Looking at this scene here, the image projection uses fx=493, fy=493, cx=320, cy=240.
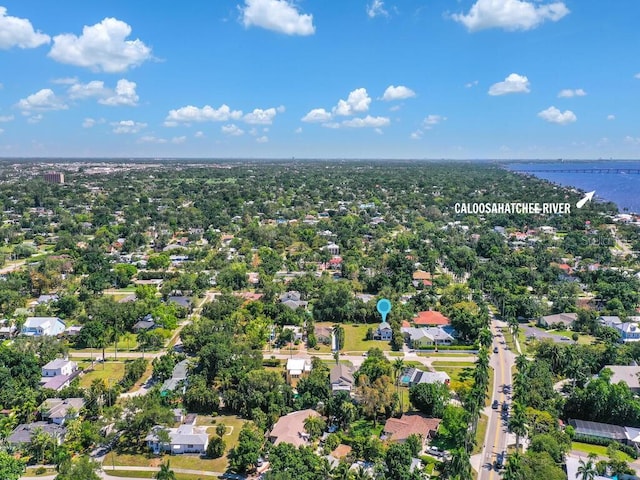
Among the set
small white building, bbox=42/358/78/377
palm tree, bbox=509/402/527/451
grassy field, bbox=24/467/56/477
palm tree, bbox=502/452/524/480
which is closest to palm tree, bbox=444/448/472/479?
palm tree, bbox=502/452/524/480

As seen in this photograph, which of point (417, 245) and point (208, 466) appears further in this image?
point (417, 245)

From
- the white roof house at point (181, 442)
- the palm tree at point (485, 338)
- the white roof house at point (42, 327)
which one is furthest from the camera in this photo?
the white roof house at point (42, 327)

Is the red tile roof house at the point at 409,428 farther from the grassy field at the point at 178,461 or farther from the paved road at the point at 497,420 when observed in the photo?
the grassy field at the point at 178,461

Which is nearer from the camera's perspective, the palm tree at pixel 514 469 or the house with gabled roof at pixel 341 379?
the palm tree at pixel 514 469

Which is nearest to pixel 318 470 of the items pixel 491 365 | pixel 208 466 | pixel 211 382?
pixel 208 466

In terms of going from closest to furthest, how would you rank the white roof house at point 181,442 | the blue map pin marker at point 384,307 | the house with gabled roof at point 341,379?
the white roof house at point 181,442 → the house with gabled roof at point 341,379 → the blue map pin marker at point 384,307

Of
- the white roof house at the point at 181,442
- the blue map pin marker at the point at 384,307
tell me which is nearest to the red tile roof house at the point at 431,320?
the blue map pin marker at the point at 384,307

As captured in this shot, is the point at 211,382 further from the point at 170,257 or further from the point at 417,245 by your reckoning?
the point at 417,245
